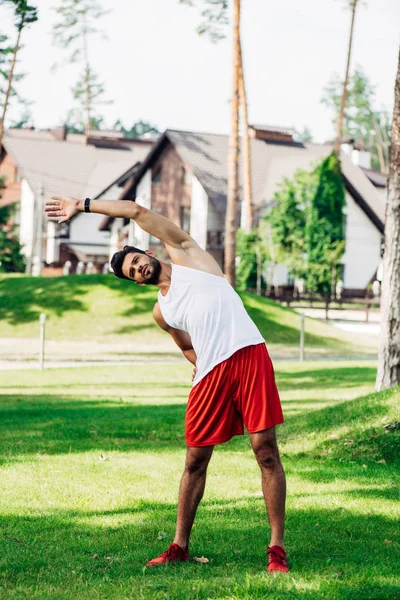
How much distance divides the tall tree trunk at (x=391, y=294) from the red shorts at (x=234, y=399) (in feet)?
19.7

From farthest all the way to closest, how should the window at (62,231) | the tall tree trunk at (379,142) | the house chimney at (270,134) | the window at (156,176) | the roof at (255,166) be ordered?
the tall tree trunk at (379,142) → the window at (62,231) → the house chimney at (270,134) → the window at (156,176) → the roof at (255,166)

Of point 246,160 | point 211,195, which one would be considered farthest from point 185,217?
point 246,160

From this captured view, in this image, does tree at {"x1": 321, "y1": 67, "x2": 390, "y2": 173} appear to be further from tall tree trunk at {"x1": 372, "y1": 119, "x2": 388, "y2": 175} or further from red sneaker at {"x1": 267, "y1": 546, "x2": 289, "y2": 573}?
red sneaker at {"x1": 267, "y1": 546, "x2": 289, "y2": 573}

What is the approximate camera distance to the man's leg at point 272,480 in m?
5.31

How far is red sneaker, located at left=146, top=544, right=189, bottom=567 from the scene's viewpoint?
536 centimetres

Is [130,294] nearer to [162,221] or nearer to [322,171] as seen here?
[322,171]

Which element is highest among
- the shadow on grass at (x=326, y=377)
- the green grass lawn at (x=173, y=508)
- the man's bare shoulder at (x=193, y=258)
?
the man's bare shoulder at (x=193, y=258)

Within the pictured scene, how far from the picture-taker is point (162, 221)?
536 cm

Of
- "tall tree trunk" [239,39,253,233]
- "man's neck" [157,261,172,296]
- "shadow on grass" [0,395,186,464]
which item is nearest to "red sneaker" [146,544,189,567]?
"man's neck" [157,261,172,296]

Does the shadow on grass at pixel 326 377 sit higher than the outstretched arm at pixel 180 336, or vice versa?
the outstretched arm at pixel 180 336

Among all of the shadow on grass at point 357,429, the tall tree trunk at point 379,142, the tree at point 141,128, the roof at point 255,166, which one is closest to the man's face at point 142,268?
the shadow on grass at point 357,429

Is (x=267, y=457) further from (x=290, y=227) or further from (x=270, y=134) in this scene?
(x=270, y=134)

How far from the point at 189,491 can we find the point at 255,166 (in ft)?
187

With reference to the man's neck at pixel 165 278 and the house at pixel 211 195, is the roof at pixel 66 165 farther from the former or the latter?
the man's neck at pixel 165 278
